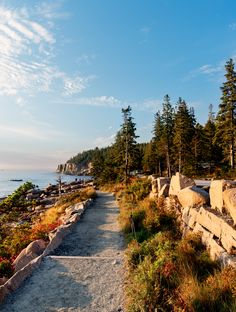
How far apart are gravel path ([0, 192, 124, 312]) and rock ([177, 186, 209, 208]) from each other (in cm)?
299

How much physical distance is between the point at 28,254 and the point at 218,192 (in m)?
6.32

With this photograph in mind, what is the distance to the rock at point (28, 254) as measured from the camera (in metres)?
8.43

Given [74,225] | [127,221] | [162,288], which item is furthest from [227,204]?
[74,225]

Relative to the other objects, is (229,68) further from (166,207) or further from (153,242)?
(153,242)

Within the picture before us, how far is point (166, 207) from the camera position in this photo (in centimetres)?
1286

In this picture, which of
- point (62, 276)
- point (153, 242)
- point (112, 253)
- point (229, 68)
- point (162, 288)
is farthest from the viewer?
point (229, 68)

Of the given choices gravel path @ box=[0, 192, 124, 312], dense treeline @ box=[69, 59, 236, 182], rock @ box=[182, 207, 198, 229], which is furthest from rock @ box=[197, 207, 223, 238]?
dense treeline @ box=[69, 59, 236, 182]

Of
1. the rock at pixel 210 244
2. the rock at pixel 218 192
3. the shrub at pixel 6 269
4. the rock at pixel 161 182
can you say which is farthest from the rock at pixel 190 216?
the shrub at pixel 6 269

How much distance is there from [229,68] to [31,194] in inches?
1602

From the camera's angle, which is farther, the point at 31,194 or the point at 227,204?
the point at 31,194

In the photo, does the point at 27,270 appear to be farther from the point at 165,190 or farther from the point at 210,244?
the point at 165,190

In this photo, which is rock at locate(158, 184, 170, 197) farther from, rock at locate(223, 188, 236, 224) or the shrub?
the shrub

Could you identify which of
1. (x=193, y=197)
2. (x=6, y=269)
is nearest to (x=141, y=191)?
(x=193, y=197)

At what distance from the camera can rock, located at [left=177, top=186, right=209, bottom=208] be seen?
10.2 meters
